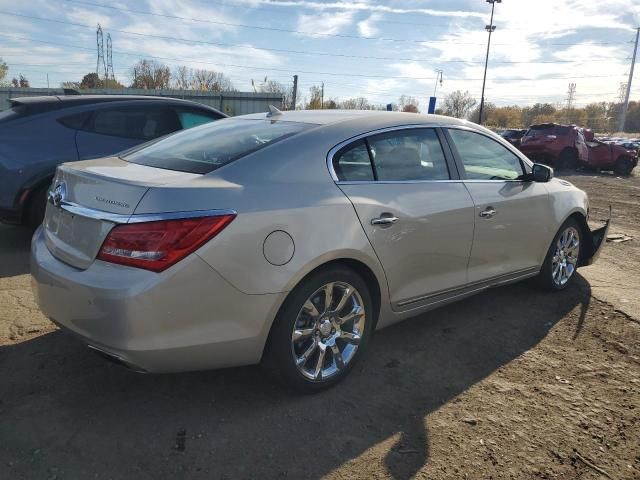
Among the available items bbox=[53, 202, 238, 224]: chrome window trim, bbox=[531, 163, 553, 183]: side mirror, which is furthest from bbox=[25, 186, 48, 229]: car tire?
bbox=[531, 163, 553, 183]: side mirror

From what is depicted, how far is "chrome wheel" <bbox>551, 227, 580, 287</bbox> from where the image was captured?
4801 mm

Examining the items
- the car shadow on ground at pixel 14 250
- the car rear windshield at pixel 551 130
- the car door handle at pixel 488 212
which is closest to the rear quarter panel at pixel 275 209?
the car door handle at pixel 488 212

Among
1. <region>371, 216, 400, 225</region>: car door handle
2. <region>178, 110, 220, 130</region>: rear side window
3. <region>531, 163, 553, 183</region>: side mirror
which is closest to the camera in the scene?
<region>371, 216, 400, 225</region>: car door handle

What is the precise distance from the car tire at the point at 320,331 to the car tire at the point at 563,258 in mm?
2259

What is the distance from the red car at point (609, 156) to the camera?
20297mm

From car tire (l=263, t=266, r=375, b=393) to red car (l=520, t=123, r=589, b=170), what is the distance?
18064 millimetres

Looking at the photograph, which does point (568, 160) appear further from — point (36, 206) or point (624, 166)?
point (36, 206)

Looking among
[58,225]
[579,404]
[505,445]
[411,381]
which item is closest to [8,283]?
[58,225]

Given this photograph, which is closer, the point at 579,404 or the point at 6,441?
the point at 6,441

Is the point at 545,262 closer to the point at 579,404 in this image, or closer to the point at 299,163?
the point at 579,404

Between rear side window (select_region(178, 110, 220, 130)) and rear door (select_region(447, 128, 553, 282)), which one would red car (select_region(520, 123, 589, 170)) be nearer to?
rear side window (select_region(178, 110, 220, 130))

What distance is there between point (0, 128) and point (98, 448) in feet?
13.5

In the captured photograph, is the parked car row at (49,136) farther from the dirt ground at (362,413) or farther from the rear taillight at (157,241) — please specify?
the rear taillight at (157,241)

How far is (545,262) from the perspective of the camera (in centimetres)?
467
